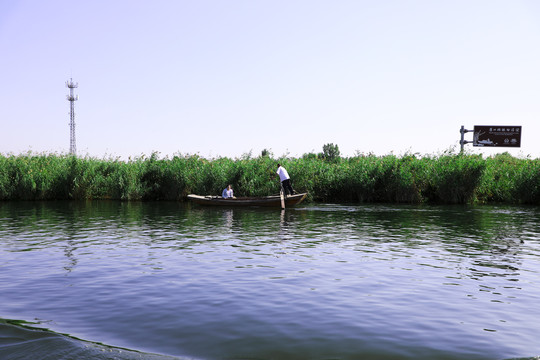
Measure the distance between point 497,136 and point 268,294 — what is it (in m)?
42.6

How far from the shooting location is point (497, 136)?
45.2 meters

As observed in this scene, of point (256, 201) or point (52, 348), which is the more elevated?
point (256, 201)

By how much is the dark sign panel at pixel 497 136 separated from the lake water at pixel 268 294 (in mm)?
29984

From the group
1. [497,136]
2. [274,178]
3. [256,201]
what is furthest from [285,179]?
[497,136]

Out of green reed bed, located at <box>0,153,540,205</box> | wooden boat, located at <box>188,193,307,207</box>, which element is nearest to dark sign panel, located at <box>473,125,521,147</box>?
green reed bed, located at <box>0,153,540,205</box>

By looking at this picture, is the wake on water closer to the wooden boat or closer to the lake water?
the lake water

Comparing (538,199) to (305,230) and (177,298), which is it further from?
(177,298)

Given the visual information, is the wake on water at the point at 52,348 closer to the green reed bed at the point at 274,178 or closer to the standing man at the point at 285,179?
the standing man at the point at 285,179

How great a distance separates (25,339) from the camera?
19.6 ft

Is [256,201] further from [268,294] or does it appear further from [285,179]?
[268,294]

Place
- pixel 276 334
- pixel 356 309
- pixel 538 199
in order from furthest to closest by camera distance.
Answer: pixel 538 199, pixel 356 309, pixel 276 334

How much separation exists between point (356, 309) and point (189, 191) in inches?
1089

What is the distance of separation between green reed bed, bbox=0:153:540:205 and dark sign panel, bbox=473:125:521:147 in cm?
1113

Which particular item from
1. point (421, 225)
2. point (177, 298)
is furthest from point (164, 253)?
point (421, 225)
